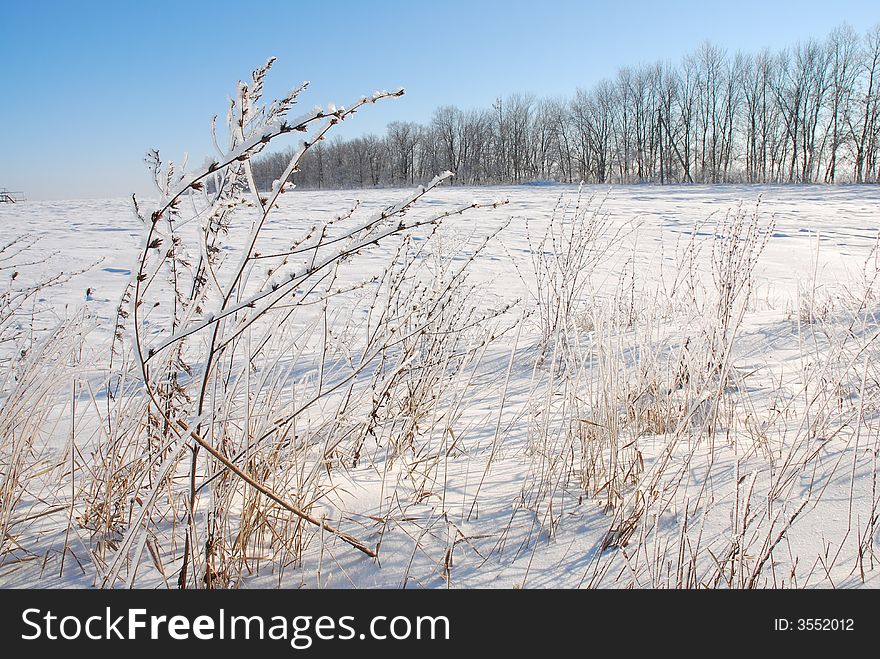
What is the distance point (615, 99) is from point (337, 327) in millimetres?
45279

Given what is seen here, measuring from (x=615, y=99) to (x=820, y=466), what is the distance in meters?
47.6

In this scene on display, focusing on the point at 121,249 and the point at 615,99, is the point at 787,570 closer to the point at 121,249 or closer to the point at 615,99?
the point at 121,249

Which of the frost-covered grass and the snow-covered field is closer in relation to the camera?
the frost-covered grass

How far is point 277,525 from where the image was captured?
1.70 metres

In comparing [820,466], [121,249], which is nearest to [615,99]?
[121,249]

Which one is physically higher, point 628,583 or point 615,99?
point 615,99

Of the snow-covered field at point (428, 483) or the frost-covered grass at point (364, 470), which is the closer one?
the frost-covered grass at point (364, 470)

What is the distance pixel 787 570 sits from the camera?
146 centimetres

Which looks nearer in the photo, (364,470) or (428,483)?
(428,483)
